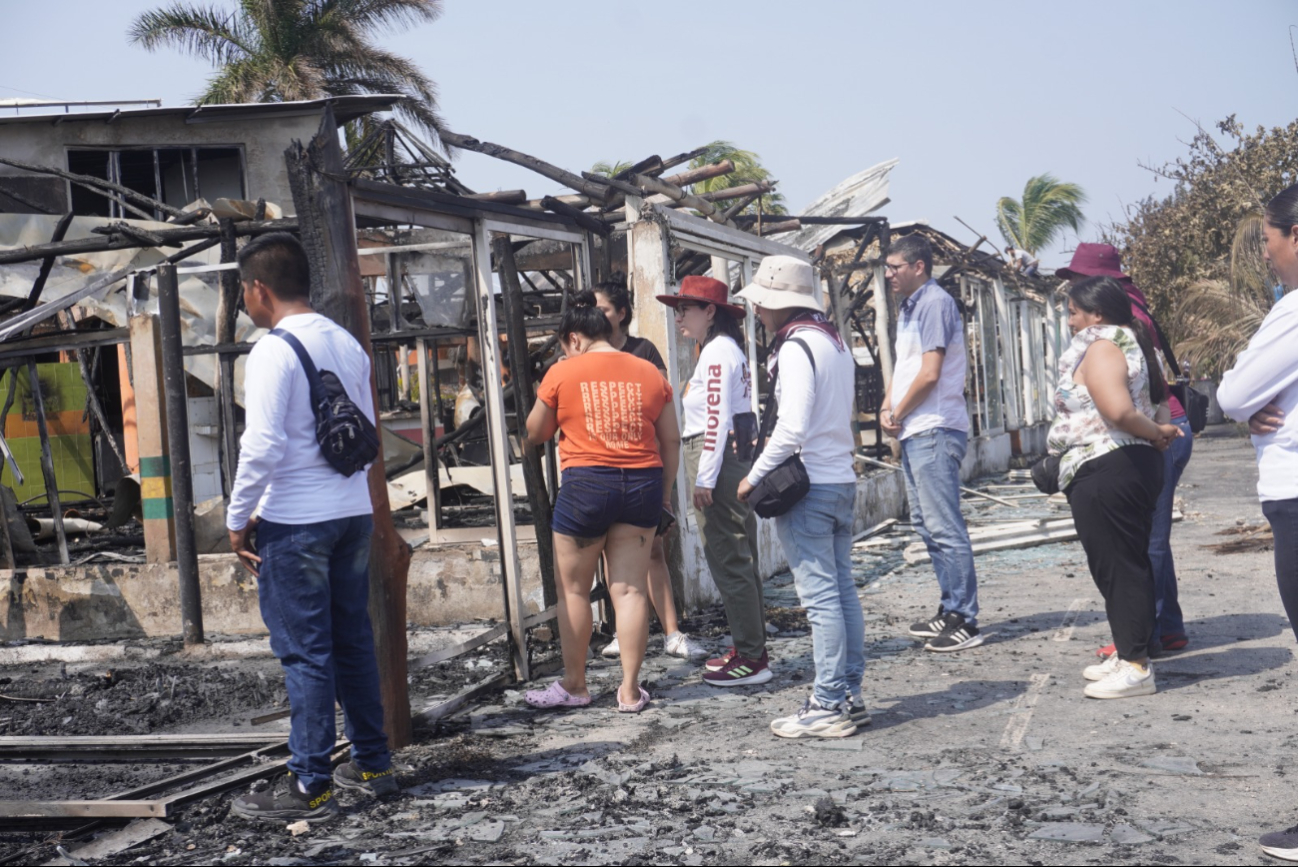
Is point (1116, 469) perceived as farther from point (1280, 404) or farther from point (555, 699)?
point (555, 699)

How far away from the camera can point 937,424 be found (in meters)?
6.36

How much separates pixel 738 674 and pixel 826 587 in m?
1.27

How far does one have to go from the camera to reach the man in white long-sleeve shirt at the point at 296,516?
3951 millimetres

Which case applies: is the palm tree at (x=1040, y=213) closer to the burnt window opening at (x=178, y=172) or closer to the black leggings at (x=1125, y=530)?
the burnt window opening at (x=178, y=172)

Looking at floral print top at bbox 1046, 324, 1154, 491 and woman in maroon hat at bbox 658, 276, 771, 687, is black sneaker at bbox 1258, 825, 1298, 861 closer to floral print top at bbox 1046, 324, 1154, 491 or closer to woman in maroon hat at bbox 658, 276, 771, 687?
floral print top at bbox 1046, 324, 1154, 491

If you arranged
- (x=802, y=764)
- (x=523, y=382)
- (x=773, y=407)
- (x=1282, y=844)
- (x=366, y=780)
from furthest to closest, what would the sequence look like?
1. (x=523, y=382)
2. (x=773, y=407)
3. (x=802, y=764)
4. (x=366, y=780)
5. (x=1282, y=844)

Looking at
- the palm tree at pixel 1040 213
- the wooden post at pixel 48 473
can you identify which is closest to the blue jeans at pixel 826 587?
the wooden post at pixel 48 473

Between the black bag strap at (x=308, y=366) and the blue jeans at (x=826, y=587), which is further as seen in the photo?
the blue jeans at (x=826, y=587)

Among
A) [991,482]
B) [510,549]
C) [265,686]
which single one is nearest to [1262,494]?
[510,549]

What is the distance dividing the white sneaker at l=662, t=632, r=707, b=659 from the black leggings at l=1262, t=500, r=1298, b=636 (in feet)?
11.7

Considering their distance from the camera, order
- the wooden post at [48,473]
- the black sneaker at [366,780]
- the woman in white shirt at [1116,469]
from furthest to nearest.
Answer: the wooden post at [48,473] → the woman in white shirt at [1116,469] → the black sneaker at [366,780]

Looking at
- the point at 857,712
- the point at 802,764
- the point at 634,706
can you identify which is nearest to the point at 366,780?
the point at 634,706

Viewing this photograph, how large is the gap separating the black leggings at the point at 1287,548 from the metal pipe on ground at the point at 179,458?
21.3 feet

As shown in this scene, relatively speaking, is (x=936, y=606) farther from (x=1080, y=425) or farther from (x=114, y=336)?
(x=114, y=336)
